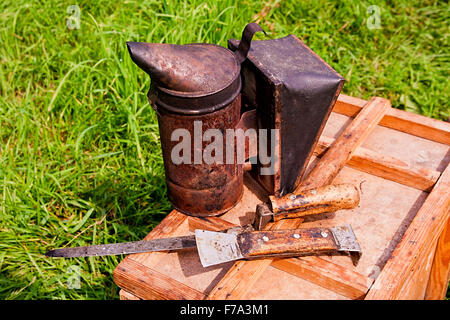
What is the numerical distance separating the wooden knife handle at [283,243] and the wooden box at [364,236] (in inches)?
2.6

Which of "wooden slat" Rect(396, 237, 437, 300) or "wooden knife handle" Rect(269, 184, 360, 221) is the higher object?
"wooden knife handle" Rect(269, 184, 360, 221)

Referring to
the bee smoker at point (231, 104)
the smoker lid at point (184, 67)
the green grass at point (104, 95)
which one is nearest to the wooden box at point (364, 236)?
the bee smoker at point (231, 104)

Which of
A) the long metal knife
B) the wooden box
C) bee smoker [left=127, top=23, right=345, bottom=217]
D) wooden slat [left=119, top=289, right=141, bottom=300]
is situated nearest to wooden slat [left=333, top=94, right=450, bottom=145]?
the wooden box

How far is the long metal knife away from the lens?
1461 millimetres

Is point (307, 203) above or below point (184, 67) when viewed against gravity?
below

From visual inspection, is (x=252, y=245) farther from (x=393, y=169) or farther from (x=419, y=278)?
(x=419, y=278)

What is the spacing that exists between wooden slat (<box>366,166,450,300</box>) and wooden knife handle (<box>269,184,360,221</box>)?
0.23 m

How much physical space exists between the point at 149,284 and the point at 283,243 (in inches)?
18.1

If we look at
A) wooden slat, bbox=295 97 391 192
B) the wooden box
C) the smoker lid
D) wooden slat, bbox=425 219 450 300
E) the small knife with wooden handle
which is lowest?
wooden slat, bbox=425 219 450 300

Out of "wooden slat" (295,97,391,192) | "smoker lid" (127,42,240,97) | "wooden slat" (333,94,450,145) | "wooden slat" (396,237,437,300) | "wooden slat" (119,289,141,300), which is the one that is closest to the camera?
"smoker lid" (127,42,240,97)

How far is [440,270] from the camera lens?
7.64 feet

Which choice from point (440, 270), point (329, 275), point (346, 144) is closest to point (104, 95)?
point (346, 144)

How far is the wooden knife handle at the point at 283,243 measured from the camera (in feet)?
4.87

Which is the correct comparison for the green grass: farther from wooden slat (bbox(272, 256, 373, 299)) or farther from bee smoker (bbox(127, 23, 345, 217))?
wooden slat (bbox(272, 256, 373, 299))
